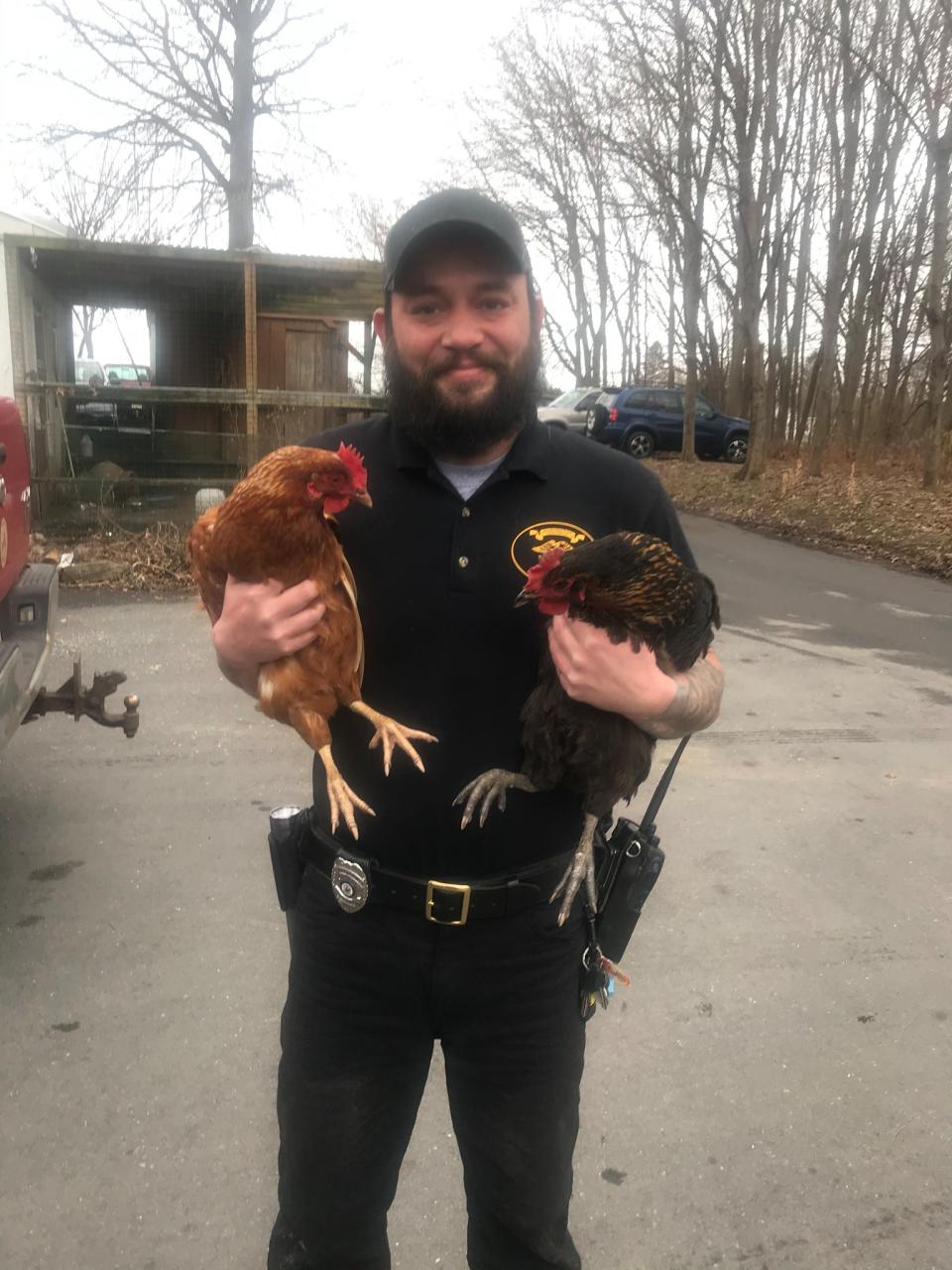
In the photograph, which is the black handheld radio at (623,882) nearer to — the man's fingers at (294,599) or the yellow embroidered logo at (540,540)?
the yellow embroidered logo at (540,540)

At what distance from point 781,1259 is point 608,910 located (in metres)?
1.06

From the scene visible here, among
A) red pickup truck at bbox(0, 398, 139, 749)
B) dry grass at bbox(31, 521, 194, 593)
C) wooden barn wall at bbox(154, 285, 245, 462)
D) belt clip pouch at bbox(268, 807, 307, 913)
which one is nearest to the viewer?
belt clip pouch at bbox(268, 807, 307, 913)

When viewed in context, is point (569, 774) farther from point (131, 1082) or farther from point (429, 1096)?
point (131, 1082)

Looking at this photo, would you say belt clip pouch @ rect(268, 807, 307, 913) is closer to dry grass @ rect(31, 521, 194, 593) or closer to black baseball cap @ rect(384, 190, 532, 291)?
black baseball cap @ rect(384, 190, 532, 291)

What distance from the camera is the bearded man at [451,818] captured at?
1741 millimetres

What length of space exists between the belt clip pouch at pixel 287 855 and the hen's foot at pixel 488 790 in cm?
38

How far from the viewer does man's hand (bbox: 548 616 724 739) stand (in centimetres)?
168

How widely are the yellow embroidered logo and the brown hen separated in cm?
31

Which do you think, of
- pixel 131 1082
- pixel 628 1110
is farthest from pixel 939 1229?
pixel 131 1082

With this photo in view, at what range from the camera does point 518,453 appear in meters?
1.82

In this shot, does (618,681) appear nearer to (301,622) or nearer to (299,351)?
(301,622)

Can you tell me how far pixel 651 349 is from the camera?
4328 centimetres

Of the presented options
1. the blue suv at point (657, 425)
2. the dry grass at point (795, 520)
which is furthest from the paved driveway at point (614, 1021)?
the blue suv at point (657, 425)

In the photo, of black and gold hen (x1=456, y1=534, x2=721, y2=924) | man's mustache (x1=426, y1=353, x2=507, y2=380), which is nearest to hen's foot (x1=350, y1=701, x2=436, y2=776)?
black and gold hen (x1=456, y1=534, x2=721, y2=924)
